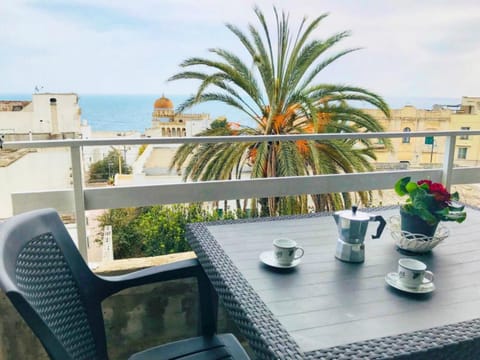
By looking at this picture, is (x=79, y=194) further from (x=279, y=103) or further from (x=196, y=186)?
(x=279, y=103)

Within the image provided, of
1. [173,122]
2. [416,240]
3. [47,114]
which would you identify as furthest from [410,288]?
[47,114]

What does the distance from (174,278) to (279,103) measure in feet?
15.0

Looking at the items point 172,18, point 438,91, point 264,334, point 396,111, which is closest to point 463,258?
point 264,334

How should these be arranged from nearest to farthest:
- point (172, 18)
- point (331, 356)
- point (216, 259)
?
point (331, 356)
point (216, 259)
point (172, 18)

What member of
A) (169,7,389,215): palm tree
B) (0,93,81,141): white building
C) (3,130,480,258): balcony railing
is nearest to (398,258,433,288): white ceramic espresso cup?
(3,130,480,258): balcony railing

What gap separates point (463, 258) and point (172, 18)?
11.3m

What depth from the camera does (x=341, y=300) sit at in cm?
115

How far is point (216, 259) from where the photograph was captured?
1.40 m

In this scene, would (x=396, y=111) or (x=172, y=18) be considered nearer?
(x=396, y=111)

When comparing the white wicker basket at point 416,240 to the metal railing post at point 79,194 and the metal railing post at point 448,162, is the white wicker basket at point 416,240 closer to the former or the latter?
the metal railing post at point 79,194

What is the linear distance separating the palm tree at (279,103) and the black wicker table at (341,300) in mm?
3381

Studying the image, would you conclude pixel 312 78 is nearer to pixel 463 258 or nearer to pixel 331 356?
pixel 463 258

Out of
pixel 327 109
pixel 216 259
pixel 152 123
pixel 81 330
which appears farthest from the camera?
pixel 152 123

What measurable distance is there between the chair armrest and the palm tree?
3324 millimetres
